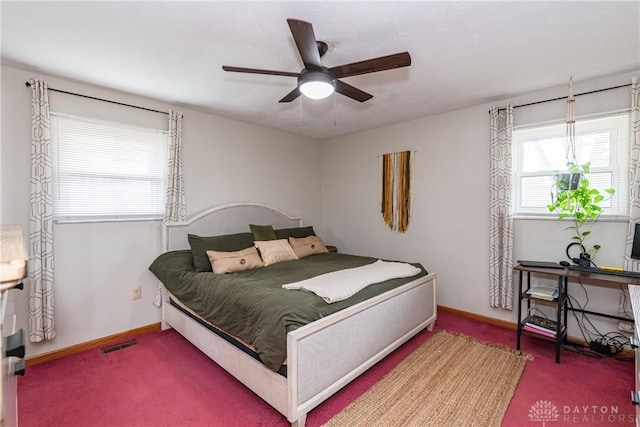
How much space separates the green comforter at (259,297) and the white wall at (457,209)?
0.83 meters

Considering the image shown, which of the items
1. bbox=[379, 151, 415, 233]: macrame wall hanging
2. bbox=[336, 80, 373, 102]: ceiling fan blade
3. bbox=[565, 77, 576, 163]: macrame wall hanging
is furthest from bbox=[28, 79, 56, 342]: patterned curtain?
bbox=[565, 77, 576, 163]: macrame wall hanging

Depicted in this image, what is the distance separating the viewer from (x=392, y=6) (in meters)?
1.69

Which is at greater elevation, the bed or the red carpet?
the bed

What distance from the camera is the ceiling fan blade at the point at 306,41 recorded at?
1.47 m

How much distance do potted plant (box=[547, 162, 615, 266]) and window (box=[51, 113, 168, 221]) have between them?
13.2 ft

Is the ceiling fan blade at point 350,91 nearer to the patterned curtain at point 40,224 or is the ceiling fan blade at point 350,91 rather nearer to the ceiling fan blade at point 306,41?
the ceiling fan blade at point 306,41

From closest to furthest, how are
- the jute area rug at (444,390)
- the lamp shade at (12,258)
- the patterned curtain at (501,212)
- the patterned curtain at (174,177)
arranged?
the lamp shade at (12,258)
the jute area rug at (444,390)
the patterned curtain at (501,212)
the patterned curtain at (174,177)

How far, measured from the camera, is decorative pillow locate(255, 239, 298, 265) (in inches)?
130

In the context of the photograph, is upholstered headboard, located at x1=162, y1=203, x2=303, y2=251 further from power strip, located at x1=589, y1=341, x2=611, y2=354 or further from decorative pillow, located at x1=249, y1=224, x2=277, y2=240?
power strip, located at x1=589, y1=341, x2=611, y2=354

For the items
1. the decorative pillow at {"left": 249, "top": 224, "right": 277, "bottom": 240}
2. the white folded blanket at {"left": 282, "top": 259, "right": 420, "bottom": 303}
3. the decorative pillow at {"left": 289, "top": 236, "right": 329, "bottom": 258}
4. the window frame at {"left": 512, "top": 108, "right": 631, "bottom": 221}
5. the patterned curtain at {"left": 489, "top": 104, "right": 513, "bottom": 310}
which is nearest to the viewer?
the white folded blanket at {"left": 282, "top": 259, "right": 420, "bottom": 303}

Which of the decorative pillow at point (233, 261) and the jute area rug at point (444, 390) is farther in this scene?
the decorative pillow at point (233, 261)

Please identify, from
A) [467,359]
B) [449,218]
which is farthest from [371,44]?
[467,359]

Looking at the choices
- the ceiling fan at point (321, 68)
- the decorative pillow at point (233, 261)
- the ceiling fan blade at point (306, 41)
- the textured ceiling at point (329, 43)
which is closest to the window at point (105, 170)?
the textured ceiling at point (329, 43)

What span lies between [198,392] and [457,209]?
10.5 ft
